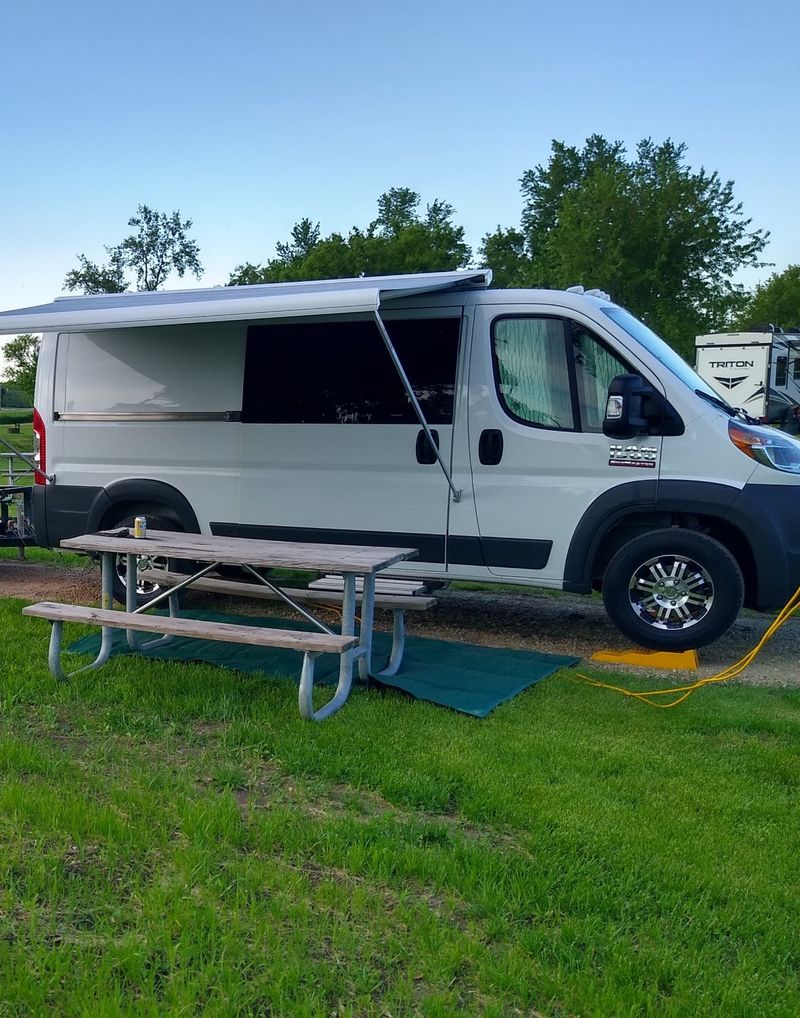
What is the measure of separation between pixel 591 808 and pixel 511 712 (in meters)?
1.20

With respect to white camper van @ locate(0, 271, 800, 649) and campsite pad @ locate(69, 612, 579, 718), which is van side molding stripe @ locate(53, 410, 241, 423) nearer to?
white camper van @ locate(0, 271, 800, 649)

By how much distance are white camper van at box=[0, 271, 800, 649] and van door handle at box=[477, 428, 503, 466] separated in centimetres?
1

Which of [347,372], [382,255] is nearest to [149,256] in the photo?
[382,255]

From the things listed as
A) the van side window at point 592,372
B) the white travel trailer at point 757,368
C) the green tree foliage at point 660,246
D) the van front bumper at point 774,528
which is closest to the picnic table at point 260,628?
the van side window at point 592,372

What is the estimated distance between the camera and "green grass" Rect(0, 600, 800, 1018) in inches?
97.8

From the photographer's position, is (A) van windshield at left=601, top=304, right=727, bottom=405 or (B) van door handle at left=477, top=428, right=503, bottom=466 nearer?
(A) van windshield at left=601, top=304, right=727, bottom=405

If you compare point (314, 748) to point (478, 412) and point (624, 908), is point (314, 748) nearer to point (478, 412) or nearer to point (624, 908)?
point (624, 908)

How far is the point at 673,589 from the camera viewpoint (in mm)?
5945

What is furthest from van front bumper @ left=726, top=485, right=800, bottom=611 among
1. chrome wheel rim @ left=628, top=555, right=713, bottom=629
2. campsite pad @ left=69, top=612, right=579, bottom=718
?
campsite pad @ left=69, top=612, right=579, bottom=718

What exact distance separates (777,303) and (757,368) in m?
23.6

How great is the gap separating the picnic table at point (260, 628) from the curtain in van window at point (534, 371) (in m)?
1.50

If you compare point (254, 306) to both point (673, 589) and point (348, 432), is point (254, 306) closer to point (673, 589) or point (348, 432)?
point (348, 432)

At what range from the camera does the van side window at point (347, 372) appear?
6.37 meters

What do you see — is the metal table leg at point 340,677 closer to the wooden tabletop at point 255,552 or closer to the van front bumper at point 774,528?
the wooden tabletop at point 255,552
